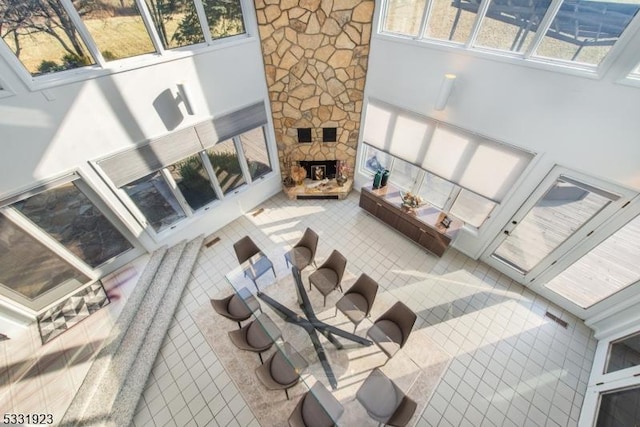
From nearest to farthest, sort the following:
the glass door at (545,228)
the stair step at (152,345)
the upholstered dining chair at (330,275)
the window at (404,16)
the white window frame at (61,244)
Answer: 1. the white window frame at (61,244)
2. the stair step at (152,345)
3. the glass door at (545,228)
4. the window at (404,16)
5. the upholstered dining chair at (330,275)

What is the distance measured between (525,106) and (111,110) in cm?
606

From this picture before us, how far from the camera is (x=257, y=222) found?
21.6ft

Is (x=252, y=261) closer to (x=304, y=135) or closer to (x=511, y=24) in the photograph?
(x=304, y=135)

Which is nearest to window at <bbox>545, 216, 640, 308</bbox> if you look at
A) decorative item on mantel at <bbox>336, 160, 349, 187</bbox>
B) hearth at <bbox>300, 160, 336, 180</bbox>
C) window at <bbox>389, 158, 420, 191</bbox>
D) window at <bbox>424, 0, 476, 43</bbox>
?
window at <bbox>389, 158, 420, 191</bbox>

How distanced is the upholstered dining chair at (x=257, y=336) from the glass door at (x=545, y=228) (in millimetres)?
4630

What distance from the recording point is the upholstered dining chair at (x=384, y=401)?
10.1 ft

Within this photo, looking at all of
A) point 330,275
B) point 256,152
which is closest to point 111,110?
point 256,152

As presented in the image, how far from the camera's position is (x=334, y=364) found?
3.96 metres

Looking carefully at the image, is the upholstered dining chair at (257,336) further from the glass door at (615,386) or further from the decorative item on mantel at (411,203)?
the glass door at (615,386)

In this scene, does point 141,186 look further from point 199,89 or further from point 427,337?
point 427,337

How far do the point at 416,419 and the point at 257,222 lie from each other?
4971 millimetres

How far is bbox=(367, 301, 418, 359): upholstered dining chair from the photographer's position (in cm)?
381

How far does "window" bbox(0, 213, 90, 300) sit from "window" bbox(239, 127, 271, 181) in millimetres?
3830

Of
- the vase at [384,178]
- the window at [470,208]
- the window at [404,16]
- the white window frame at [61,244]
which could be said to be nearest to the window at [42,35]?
the white window frame at [61,244]
